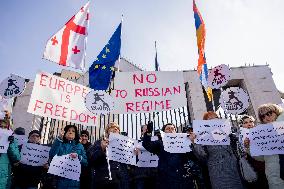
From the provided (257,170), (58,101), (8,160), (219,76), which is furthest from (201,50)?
(8,160)

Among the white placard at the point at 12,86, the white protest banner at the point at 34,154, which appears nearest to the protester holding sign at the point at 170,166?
the white protest banner at the point at 34,154

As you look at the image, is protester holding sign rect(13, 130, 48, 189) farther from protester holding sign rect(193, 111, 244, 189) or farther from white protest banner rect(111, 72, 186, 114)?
protester holding sign rect(193, 111, 244, 189)

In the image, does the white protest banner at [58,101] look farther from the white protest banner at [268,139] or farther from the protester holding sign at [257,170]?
the white protest banner at [268,139]

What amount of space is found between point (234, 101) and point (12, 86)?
16.3 feet

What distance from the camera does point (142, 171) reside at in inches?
213

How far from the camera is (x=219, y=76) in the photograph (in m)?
5.98

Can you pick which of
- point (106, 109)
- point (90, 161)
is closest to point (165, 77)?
point (106, 109)

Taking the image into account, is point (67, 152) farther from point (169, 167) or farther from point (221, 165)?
point (221, 165)

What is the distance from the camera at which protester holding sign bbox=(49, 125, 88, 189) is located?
463 centimetres

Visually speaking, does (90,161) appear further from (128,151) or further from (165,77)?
(165,77)

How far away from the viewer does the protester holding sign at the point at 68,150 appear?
4.63m

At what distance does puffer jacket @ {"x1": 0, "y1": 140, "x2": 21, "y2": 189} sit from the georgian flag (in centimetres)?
247

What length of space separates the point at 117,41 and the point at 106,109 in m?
2.46

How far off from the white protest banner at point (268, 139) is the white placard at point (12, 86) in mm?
5189
